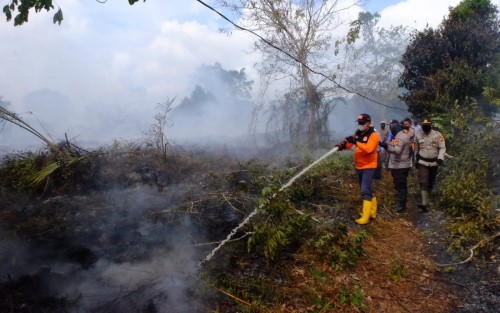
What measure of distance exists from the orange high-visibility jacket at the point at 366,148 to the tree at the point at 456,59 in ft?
14.0

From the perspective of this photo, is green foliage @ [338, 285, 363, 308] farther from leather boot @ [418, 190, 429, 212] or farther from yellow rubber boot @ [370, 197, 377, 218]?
leather boot @ [418, 190, 429, 212]

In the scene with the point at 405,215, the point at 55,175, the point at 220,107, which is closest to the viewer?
the point at 405,215

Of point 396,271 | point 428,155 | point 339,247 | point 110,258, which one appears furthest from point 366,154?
point 110,258

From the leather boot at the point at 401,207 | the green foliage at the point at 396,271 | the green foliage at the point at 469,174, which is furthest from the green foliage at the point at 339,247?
the leather boot at the point at 401,207

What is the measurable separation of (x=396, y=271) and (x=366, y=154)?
1.96m

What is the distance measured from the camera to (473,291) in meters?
3.42

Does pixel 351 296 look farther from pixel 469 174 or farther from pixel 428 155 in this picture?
pixel 469 174

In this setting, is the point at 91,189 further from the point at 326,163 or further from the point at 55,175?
the point at 326,163

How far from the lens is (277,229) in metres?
4.21

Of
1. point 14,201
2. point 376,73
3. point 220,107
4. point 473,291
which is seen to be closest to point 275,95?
point 14,201

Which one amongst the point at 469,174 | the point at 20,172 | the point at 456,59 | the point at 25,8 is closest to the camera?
the point at 25,8

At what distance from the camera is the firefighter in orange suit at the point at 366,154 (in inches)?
197

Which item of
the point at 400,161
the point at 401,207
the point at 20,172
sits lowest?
the point at 401,207

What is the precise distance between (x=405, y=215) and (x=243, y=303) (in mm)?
3770
